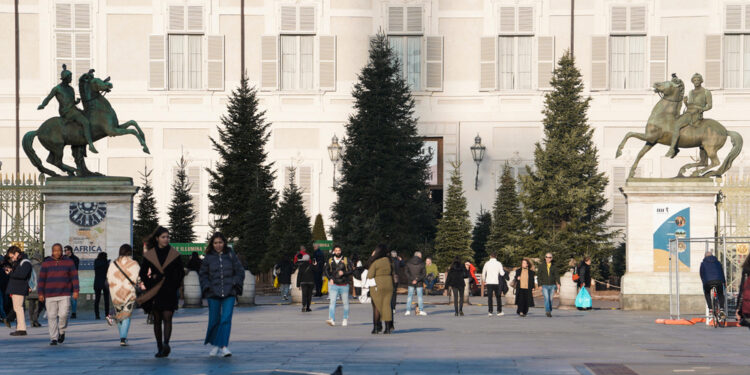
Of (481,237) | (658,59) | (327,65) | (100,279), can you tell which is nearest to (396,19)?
(327,65)

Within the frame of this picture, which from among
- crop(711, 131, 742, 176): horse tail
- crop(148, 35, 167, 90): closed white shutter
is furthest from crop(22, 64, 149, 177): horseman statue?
crop(148, 35, 167, 90): closed white shutter

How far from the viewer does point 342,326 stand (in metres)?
23.4

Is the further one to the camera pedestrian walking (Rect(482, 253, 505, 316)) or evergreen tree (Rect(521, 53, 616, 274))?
evergreen tree (Rect(521, 53, 616, 274))

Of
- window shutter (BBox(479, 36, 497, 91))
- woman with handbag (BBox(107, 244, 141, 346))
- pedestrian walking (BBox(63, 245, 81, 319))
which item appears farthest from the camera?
window shutter (BBox(479, 36, 497, 91))

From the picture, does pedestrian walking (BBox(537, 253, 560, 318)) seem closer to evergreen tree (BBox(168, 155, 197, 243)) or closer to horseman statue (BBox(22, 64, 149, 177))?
horseman statue (BBox(22, 64, 149, 177))

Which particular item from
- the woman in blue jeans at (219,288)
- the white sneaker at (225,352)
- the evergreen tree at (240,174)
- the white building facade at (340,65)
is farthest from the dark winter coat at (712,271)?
the white building facade at (340,65)

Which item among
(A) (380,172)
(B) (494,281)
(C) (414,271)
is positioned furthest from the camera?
(A) (380,172)

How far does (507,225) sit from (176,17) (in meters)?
16.5

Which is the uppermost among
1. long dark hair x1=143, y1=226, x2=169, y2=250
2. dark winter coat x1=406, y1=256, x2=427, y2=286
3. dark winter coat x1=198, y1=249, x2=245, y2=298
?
long dark hair x1=143, y1=226, x2=169, y2=250

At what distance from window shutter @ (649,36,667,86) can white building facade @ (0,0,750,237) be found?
53 millimetres

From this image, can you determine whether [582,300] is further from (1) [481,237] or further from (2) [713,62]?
(2) [713,62]

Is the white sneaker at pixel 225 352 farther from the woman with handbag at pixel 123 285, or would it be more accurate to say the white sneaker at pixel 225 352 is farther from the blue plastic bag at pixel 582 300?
the blue plastic bag at pixel 582 300

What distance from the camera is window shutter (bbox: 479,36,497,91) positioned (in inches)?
1976

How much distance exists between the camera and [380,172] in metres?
41.2
